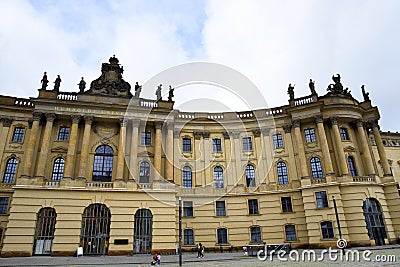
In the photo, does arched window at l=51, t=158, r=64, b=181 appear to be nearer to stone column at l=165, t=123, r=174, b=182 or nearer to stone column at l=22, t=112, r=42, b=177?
stone column at l=22, t=112, r=42, b=177

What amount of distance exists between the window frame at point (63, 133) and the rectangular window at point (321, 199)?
3063 centimetres

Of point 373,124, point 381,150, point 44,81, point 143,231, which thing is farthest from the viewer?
point 373,124

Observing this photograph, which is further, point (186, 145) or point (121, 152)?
point (186, 145)

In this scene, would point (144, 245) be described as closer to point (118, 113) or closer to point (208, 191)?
point (208, 191)

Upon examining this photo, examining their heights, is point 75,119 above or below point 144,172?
above

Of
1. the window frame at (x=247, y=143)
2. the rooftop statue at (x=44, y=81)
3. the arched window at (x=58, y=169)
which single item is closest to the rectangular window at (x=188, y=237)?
the window frame at (x=247, y=143)

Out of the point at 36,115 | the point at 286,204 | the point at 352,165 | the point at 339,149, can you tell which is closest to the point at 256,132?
the point at 286,204

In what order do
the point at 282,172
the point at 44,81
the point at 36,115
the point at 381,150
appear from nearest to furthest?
the point at 36,115, the point at 44,81, the point at 282,172, the point at 381,150

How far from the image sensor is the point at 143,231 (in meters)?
32.4

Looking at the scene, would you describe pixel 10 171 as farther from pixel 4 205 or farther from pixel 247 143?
pixel 247 143

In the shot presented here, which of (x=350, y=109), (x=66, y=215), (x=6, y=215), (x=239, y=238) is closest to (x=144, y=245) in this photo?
(x=66, y=215)

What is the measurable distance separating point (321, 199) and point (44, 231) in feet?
99.4

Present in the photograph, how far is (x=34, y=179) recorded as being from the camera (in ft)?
104

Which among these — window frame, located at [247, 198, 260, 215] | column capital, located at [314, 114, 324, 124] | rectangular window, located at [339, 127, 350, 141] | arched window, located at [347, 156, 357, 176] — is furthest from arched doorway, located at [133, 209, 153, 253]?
rectangular window, located at [339, 127, 350, 141]
